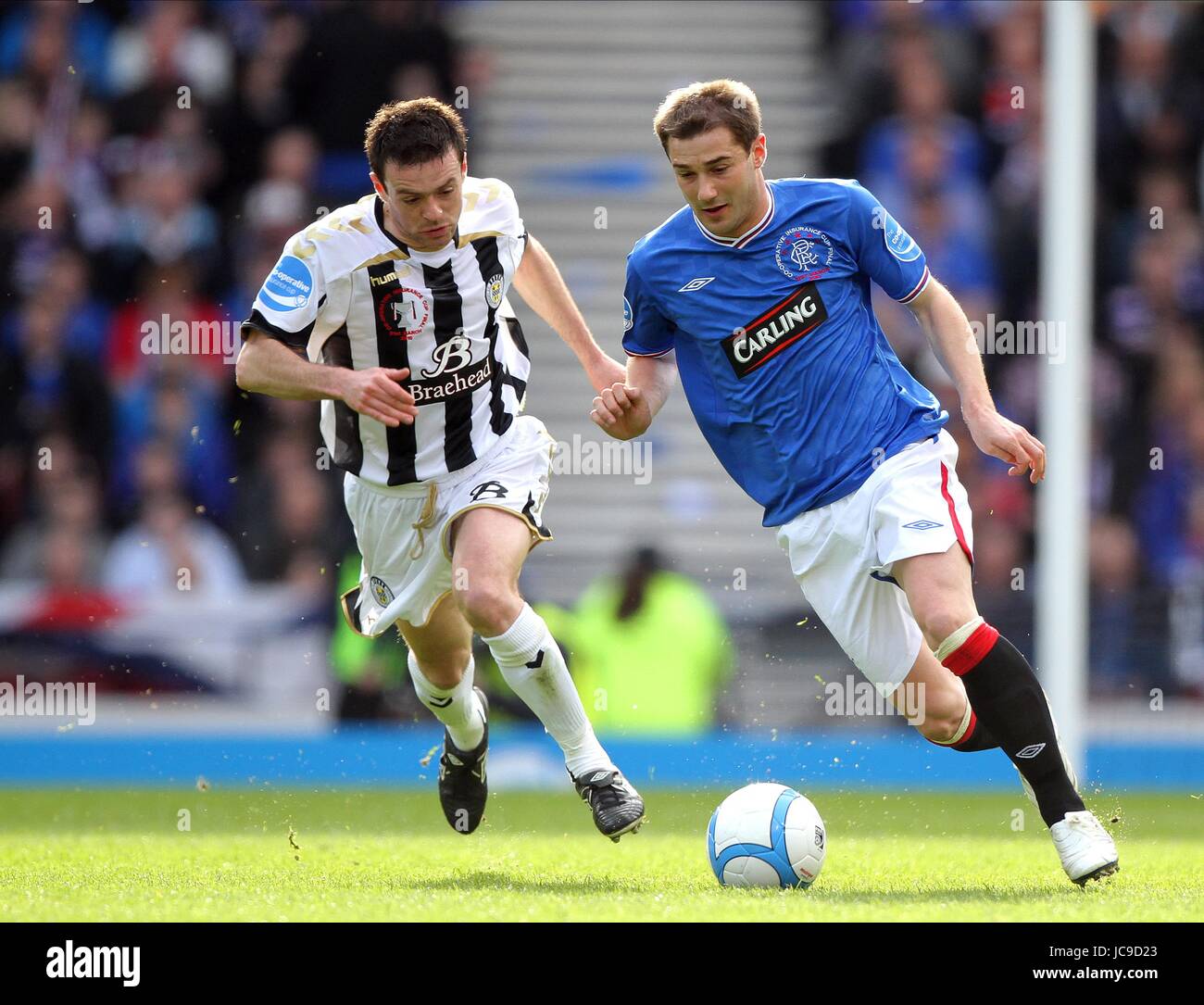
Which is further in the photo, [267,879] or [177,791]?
[177,791]

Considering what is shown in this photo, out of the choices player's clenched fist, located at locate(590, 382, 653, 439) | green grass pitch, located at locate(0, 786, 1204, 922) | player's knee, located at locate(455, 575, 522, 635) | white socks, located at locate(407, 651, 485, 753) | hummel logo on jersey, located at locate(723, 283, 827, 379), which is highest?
hummel logo on jersey, located at locate(723, 283, 827, 379)

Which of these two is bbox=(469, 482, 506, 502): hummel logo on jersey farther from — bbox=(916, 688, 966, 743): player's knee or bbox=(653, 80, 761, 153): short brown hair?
bbox=(916, 688, 966, 743): player's knee

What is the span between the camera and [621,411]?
5426mm

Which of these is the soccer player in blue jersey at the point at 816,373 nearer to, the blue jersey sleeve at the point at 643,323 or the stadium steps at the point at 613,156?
the blue jersey sleeve at the point at 643,323

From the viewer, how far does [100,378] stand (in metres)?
11.2

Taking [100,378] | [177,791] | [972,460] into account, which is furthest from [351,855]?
[100,378]

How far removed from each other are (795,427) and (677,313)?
51 cm

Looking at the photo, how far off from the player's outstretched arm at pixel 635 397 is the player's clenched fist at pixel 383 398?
1.79 feet

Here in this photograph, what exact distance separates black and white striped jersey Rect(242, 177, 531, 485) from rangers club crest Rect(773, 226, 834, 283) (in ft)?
3.32

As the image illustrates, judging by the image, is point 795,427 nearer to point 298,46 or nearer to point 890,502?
point 890,502

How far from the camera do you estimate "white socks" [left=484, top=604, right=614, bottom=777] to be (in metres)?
5.61

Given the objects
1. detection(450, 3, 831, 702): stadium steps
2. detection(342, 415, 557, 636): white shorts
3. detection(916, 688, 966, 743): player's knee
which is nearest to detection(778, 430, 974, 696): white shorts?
detection(916, 688, 966, 743): player's knee

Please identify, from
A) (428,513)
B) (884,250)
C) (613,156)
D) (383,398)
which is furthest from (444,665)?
(613,156)

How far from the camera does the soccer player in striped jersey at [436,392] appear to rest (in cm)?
539
